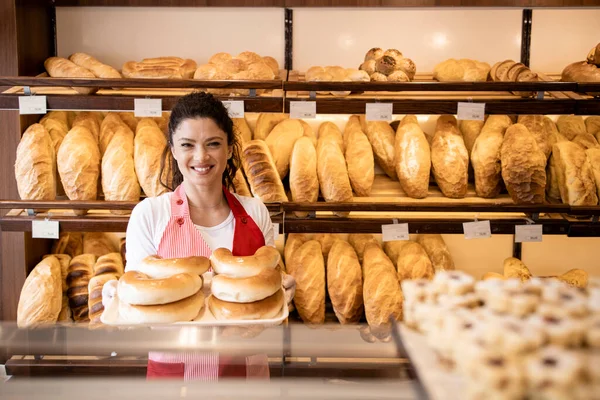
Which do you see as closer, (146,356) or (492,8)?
(146,356)

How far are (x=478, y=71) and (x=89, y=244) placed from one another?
2.11 m

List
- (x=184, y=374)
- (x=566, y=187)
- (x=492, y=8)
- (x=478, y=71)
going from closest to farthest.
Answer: (x=184, y=374)
(x=566, y=187)
(x=478, y=71)
(x=492, y=8)

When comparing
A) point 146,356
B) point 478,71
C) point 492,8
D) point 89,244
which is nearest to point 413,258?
point 478,71

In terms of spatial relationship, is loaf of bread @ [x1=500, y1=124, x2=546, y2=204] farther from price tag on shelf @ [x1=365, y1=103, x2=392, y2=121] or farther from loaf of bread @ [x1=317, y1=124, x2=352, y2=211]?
loaf of bread @ [x1=317, y1=124, x2=352, y2=211]

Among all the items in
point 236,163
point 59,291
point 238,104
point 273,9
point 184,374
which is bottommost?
point 59,291

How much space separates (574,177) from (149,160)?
1909mm

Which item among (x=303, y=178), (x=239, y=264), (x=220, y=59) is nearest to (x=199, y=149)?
(x=239, y=264)

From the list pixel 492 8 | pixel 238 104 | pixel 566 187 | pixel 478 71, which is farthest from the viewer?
pixel 492 8

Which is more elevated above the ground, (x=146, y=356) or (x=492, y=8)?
(x=492, y=8)

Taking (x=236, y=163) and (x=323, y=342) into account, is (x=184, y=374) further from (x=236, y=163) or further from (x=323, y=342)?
(x=236, y=163)

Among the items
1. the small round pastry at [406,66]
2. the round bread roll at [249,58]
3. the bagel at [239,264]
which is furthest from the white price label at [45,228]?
the small round pastry at [406,66]

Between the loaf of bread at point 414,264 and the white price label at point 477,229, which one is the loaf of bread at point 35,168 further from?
the white price label at point 477,229

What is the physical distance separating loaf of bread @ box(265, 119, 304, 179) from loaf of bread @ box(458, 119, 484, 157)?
824 mm

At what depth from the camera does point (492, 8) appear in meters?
3.27
